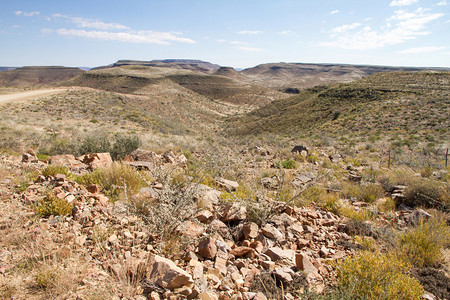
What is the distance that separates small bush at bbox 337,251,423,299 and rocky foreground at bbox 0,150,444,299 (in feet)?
0.91

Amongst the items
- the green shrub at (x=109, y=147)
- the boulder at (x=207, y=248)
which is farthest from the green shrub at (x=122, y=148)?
the boulder at (x=207, y=248)

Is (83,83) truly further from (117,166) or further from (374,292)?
(374,292)

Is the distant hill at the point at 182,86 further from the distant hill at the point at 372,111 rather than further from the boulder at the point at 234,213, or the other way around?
the boulder at the point at 234,213

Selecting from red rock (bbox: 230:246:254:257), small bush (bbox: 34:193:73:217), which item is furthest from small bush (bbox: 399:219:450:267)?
small bush (bbox: 34:193:73:217)

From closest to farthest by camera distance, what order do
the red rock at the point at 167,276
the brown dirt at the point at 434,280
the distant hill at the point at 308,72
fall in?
the red rock at the point at 167,276 → the brown dirt at the point at 434,280 → the distant hill at the point at 308,72

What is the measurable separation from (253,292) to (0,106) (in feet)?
97.7

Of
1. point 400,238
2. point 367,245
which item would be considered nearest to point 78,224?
point 367,245

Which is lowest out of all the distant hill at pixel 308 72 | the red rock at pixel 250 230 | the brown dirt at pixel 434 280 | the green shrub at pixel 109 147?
the brown dirt at pixel 434 280

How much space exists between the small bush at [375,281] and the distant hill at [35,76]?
404 ft

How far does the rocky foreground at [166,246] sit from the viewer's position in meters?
2.42

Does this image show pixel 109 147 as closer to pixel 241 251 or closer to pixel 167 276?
pixel 241 251

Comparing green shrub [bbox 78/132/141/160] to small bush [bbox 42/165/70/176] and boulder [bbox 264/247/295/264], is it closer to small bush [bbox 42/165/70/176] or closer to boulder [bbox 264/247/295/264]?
small bush [bbox 42/165/70/176]

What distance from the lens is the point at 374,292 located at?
2518 millimetres

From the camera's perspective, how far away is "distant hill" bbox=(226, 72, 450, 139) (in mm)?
22406
